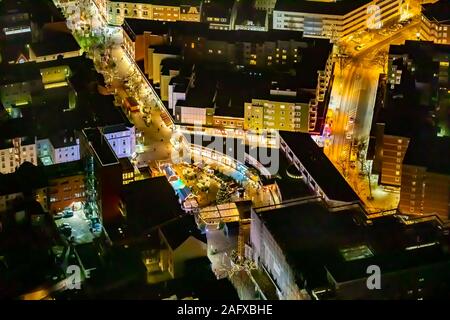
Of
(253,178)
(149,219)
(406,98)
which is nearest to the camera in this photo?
(149,219)

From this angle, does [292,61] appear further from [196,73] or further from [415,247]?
[415,247]

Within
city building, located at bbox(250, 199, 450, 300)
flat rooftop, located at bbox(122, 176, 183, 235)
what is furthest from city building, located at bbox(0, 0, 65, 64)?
city building, located at bbox(250, 199, 450, 300)

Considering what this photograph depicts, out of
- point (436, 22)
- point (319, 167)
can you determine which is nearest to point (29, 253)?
point (319, 167)

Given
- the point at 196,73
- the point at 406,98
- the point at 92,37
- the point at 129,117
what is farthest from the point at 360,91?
the point at 92,37

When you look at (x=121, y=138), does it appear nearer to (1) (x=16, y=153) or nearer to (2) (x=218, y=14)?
(1) (x=16, y=153)

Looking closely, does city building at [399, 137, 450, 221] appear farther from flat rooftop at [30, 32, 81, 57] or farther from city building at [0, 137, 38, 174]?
flat rooftop at [30, 32, 81, 57]

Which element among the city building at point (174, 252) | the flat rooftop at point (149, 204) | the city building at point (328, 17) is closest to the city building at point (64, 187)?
the flat rooftop at point (149, 204)
